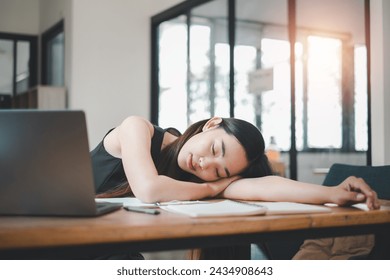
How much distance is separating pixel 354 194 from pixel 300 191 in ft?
0.47

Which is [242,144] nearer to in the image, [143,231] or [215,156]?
[215,156]

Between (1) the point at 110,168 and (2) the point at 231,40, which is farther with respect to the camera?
(2) the point at 231,40

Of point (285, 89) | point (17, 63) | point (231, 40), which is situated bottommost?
point (285, 89)

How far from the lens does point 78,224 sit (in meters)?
0.74

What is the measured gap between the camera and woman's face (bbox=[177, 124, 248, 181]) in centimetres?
129

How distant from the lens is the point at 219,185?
1.30m

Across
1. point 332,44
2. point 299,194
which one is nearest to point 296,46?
point 332,44

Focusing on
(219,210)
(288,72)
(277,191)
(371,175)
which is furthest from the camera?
(288,72)

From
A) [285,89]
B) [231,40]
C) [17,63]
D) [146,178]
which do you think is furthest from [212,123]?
[17,63]

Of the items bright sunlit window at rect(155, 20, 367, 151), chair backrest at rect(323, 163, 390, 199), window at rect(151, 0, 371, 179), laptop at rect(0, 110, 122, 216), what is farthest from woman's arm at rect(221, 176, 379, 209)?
bright sunlit window at rect(155, 20, 367, 151)

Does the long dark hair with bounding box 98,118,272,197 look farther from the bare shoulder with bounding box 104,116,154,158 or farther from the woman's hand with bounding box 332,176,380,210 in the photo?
the woman's hand with bounding box 332,176,380,210

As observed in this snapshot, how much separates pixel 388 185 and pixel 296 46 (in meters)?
1.83

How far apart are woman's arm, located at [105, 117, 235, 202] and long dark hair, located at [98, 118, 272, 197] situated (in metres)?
0.11
